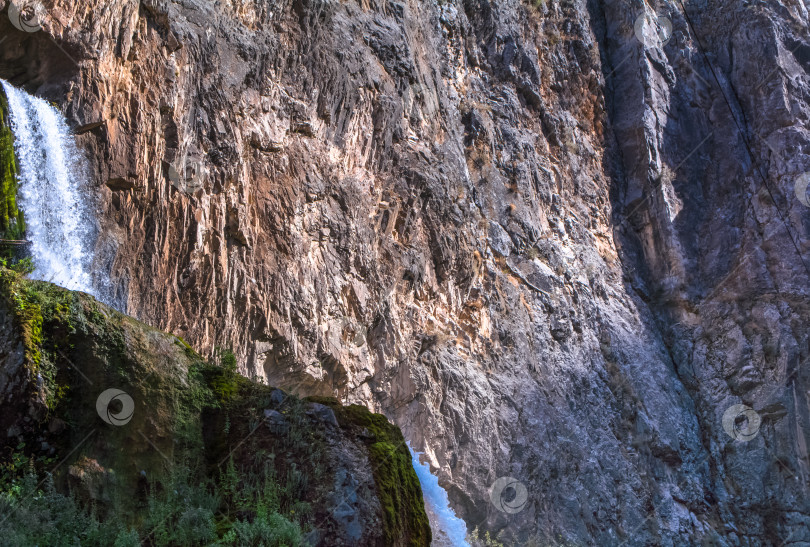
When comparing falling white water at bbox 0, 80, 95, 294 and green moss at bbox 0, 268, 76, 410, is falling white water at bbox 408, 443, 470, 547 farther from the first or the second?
green moss at bbox 0, 268, 76, 410

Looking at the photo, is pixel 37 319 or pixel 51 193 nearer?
pixel 37 319

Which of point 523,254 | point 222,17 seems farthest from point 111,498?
point 523,254

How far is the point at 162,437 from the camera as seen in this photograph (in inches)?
197

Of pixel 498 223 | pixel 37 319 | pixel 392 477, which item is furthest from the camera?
pixel 498 223

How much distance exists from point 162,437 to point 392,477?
1.70m

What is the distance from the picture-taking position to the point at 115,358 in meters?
4.98

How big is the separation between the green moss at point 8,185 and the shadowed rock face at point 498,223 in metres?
0.76

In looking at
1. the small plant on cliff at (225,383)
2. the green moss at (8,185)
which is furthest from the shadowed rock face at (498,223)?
the small plant on cliff at (225,383)

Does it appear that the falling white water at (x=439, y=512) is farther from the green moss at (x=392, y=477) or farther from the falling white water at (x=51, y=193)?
the falling white water at (x=51, y=193)

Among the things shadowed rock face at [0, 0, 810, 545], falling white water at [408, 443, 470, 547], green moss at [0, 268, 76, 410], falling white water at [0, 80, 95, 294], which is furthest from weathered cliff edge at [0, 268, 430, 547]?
falling white water at [408, 443, 470, 547]

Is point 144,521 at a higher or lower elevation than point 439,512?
lower

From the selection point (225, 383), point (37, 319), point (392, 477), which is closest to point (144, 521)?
point (225, 383)

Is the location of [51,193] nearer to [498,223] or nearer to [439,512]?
[439,512]

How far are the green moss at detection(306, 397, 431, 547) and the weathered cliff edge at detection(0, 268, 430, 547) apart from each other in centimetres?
2
